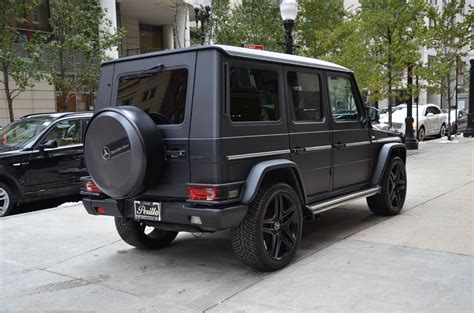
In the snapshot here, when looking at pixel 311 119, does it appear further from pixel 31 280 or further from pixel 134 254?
pixel 31 280

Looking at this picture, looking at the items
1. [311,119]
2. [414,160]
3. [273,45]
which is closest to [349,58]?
[414,160]

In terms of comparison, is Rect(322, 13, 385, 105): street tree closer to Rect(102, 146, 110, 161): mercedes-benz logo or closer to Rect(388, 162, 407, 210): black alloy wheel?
Rect(388, 162, 407, 210): black alloy wheel

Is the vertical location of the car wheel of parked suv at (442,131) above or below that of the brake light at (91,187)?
below

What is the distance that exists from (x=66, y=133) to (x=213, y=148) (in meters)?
5.65

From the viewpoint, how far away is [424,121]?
20938 millimetres

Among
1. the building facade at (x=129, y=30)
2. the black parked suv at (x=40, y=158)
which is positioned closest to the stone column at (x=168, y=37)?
Result: the building facade at (x=129, y=30)

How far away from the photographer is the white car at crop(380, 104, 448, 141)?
20.4 m

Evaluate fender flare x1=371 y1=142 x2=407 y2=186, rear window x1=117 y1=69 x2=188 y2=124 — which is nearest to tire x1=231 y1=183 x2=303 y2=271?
rear window x1=117 y1=69 x2=188 y2=124

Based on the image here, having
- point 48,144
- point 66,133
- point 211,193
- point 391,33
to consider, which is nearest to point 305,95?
point 211,193

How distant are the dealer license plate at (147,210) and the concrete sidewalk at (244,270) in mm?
620

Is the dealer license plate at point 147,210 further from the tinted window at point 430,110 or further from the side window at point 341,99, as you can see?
the tinted window at point 430,110

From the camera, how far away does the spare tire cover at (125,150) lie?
14.6 feet

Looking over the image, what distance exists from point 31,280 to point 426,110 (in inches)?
775

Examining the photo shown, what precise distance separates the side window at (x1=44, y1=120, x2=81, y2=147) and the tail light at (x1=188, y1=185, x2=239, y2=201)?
5.30m
